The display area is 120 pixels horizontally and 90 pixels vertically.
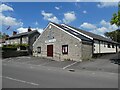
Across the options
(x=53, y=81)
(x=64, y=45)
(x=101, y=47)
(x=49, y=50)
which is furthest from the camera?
(x=101, y=47)

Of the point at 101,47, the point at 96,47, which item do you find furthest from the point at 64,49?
the point at 101,47

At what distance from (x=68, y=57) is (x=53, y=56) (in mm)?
3617

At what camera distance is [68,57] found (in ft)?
94.0

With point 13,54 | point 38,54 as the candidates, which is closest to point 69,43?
point 38,54

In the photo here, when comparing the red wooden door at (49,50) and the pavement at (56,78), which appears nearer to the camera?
the pavement at (56,78)

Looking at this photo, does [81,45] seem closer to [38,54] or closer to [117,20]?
[117,20]

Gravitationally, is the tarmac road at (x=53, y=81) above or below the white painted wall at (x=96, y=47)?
below

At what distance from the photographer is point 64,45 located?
2966 cm

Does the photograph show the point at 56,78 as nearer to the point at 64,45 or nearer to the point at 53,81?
the point at 53,81

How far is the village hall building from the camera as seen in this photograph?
27719mm

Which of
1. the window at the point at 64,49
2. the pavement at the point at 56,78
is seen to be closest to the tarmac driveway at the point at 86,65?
the pavement at the point at 56,78

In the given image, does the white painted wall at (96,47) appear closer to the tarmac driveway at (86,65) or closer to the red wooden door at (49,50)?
the tarmac driveway at (86,65)

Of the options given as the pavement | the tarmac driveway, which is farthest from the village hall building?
the pavement

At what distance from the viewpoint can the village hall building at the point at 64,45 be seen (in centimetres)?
2772
